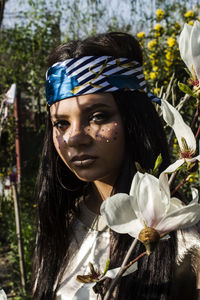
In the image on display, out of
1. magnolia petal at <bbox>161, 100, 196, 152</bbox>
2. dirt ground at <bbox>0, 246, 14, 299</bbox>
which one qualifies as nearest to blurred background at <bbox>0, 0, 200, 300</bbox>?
dirt ground at <bbox>0, 246, 14, 299</bbox>

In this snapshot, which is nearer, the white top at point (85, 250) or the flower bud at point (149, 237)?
the flower bud at point (149, 237)

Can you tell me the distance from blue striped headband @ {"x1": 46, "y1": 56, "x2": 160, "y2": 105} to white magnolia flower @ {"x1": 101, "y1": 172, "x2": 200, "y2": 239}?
2.05 feet

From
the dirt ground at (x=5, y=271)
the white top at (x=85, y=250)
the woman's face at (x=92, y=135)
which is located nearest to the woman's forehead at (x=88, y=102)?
the woman's face at (x=92, y=135)

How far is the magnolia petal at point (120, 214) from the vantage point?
0.38m

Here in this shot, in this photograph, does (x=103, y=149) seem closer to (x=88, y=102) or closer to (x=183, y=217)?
(x=88, y=102)

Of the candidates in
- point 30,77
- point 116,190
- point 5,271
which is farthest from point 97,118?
point 30,77

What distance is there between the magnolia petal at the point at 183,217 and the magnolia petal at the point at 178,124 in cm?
8

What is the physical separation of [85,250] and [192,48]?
2.78ft

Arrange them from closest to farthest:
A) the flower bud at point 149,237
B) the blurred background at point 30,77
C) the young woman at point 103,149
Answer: the flower bud at point 149,237 < the young woman at point 103,149 < the blurred background at point 30,77

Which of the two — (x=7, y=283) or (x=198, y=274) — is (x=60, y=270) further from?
(x=7, y=283)

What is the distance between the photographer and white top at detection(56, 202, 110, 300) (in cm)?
104

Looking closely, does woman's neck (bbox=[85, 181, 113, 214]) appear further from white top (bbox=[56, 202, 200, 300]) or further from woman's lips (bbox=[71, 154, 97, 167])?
woman's lips (bbox=[71, 154, 97, 167])

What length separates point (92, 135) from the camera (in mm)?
957

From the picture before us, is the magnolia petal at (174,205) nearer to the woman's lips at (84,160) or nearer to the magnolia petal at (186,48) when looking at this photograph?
the magnolia petal at (186,48)
